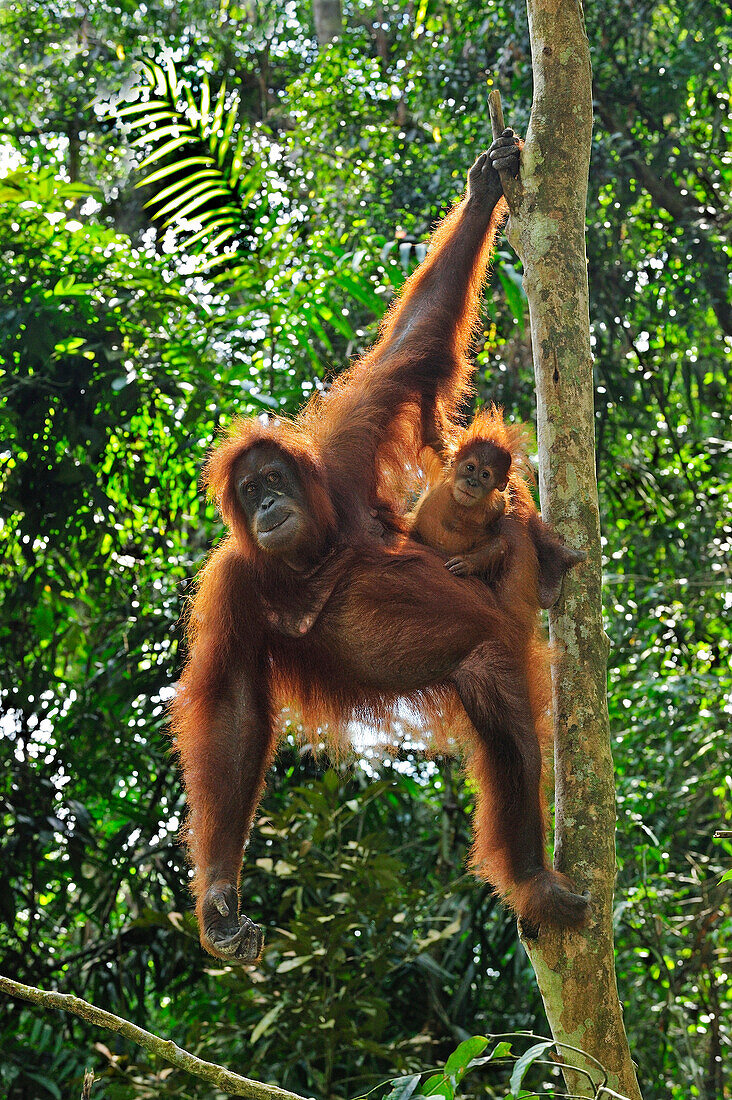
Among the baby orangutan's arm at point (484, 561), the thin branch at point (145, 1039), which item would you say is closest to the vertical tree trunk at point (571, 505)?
the baby orangutan's arm at point (484, 561)

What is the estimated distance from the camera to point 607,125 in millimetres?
5930

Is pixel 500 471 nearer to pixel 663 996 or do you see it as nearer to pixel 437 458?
pixel 437 458

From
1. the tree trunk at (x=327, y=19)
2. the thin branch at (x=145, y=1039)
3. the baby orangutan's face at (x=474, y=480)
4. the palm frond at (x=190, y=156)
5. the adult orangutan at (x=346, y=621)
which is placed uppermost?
the tree trunk at (x=327, y=19)

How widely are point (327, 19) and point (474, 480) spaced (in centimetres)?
730

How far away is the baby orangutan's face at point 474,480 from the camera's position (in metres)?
2.80

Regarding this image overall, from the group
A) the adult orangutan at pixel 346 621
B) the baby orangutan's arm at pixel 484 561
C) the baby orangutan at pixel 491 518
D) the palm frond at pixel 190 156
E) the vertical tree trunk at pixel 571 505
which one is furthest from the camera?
the palm frond at pixel 190 156

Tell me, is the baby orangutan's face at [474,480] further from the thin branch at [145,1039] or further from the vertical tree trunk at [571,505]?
the thin branch at [145,1039]

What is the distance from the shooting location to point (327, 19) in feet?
28.7

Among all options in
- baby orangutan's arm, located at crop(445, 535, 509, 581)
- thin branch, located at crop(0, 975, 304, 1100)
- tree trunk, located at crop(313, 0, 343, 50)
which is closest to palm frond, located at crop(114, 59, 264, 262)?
baby orangutan's arm, located at crop(445, 535, 509, 581)

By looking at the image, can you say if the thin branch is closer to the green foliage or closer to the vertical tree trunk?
the vertical tree trunk

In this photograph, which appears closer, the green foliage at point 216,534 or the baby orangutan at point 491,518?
the baby orangutan at point 491,518

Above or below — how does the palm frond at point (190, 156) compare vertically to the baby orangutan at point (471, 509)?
above

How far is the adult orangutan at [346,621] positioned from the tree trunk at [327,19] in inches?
261

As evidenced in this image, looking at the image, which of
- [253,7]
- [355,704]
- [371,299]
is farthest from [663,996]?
[253,7]
